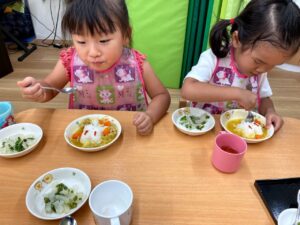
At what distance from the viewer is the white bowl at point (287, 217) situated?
62 centimetres

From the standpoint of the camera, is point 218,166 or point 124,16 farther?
point 124,16

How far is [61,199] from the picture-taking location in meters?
0.70

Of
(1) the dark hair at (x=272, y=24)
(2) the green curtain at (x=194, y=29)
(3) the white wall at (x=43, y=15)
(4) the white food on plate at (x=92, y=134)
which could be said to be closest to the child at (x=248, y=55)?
(1) the dark hair at (x=272, y=24)

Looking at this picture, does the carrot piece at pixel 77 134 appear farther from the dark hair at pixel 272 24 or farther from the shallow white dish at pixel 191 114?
the dark hair at pixel 272 24

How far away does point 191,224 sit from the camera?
62 centimetres

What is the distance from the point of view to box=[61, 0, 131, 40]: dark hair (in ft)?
3.01

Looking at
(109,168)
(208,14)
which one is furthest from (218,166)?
(208,14)

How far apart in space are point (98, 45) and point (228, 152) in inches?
24.1

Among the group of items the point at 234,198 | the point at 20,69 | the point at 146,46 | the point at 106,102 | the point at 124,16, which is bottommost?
the point at 20,69

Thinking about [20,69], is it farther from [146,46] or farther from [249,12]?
[249,12]

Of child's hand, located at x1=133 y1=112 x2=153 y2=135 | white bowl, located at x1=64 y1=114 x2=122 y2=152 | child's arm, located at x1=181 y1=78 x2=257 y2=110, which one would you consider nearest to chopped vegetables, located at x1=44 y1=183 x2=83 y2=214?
white bowl, located at x1=64 y1=114 x2=122 y2=152

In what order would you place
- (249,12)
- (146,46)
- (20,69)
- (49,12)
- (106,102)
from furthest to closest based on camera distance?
(49,12), (20,69), (146,46), (106,102), (249,12)

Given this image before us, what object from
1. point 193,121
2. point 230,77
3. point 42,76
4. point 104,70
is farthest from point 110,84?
point 42,76

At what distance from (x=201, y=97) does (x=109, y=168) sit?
51 cm
